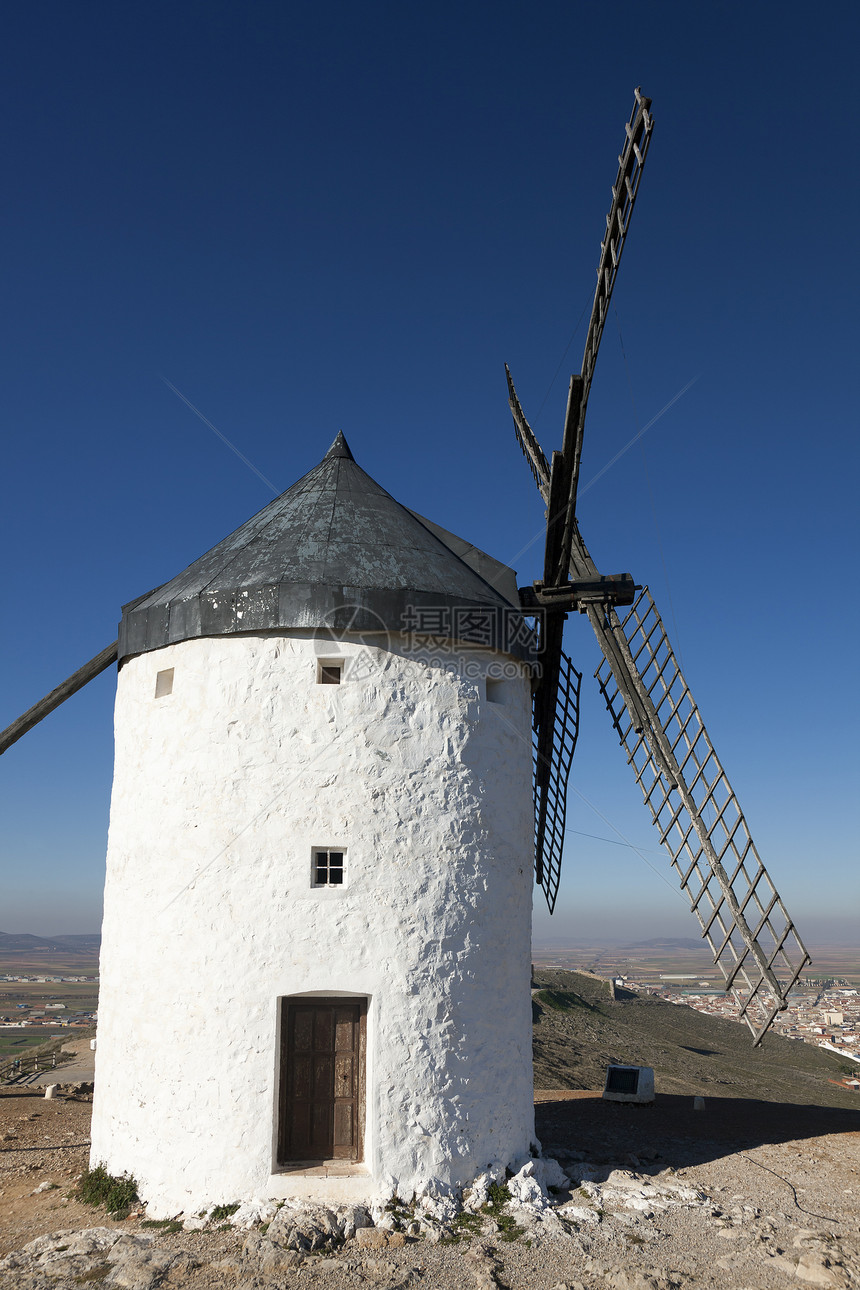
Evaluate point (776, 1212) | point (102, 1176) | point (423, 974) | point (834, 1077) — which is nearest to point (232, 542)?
point (423, 974)

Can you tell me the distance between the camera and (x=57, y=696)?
10.0 m

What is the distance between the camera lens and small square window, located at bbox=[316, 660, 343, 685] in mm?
8539

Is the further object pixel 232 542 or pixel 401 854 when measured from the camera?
pixel 232 542

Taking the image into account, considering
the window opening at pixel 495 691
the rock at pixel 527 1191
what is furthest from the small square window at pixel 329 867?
the rock at pixel 527 1191

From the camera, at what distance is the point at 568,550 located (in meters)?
10.5

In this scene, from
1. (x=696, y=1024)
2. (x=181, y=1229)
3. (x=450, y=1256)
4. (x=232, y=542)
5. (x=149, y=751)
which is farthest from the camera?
(x=696, y=1024)

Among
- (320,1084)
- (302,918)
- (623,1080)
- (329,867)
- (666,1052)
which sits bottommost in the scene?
(666,1052)

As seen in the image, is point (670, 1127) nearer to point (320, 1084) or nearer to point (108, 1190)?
point (320, 1084)

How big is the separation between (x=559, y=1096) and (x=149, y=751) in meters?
9.26

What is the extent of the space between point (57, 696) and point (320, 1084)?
5264 millimetres

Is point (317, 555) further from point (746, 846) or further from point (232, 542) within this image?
point (746, 846)

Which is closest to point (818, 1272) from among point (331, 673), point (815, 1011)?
point (331, 673)

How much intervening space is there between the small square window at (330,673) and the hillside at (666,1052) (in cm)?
1101

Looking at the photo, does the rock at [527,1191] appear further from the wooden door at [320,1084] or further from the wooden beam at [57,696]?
the wooden beam at [57,696]
